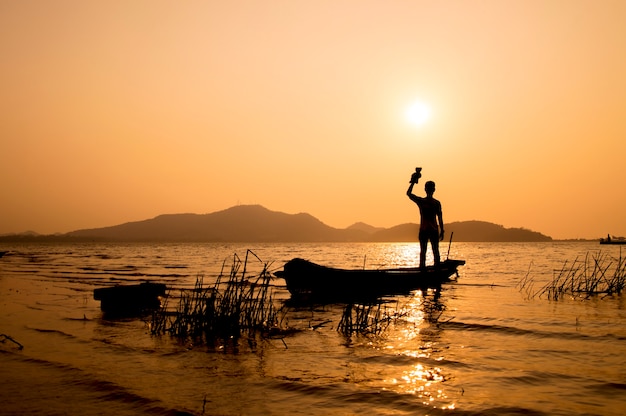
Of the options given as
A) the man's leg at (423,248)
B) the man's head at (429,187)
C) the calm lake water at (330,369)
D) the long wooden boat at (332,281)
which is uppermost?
the man's head at (429,187)

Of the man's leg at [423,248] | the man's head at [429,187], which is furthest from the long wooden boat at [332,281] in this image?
the man's head at [429,187]

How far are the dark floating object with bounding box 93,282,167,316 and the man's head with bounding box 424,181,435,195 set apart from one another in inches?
375

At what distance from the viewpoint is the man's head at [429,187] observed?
57.2 feet

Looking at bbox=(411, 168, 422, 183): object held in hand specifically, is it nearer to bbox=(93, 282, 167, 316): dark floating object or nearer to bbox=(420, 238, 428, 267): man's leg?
bbox=(420, 238, 428, 267): man's leg

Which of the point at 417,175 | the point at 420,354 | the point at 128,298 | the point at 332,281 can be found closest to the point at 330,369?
the point at 420,354

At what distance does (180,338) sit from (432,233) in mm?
10902

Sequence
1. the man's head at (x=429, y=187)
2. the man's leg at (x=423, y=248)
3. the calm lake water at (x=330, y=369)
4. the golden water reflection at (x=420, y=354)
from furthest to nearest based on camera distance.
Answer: the man's leg at (x=423, y=248), the man's head at (x=429, y=187), the golden water reflection at (x=420, y=354), the calm lake water at (x=330, y=369)

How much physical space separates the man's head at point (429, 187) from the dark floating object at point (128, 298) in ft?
31.3

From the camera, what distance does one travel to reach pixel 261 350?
8414mm

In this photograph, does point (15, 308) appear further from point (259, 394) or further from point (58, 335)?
point (259, 394)

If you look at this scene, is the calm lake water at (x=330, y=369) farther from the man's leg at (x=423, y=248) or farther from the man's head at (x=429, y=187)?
the man's head at (x=429, y=187)

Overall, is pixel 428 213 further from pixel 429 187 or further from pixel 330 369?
pixel 330 369

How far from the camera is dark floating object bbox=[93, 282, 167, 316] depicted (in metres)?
13.4

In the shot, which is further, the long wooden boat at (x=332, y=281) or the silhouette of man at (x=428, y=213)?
the silhouette of man at (x=428, y=213)
